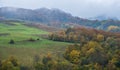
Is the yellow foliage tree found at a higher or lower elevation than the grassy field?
lower

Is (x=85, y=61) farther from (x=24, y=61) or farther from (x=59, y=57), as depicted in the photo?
(x=24, y=61)

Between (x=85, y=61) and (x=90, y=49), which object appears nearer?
(x=85, y=61)

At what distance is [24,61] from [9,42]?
25.4 metres

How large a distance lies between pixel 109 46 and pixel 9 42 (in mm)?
42698

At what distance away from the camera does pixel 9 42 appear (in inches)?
4857

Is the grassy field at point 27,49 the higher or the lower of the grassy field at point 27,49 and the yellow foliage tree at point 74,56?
the higher

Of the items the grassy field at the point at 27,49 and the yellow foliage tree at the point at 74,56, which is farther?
the yellow foliage tree at the point at 74,56

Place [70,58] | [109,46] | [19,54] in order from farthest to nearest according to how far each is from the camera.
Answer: [109,46] < [70,58] < [19,54]

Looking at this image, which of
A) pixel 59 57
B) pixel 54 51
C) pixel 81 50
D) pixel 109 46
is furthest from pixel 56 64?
pixel 109 46

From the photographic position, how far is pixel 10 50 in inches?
4400

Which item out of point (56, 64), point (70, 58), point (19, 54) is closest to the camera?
point (56, 64)

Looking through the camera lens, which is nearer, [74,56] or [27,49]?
[74,56]

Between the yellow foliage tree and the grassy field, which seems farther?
the yellow foliage tree

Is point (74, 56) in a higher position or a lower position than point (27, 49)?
lower
